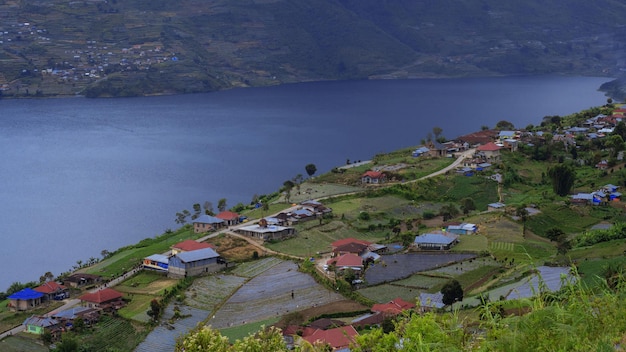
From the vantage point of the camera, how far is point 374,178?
149ft

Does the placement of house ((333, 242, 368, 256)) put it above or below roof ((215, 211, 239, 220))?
above

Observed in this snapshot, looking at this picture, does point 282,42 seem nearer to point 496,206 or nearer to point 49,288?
point 496,206

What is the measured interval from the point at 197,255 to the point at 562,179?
19969mm

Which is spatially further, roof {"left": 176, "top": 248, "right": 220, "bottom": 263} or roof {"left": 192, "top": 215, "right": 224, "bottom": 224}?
roof {"left": 192, "top": 215, "right": 224, "bottom": 224}

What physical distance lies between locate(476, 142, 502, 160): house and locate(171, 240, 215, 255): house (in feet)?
72.8

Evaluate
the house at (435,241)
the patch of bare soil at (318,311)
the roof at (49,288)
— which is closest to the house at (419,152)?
the house at (435,241)

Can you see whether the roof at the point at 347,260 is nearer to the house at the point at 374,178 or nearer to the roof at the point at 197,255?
the roof at the point at 197,255

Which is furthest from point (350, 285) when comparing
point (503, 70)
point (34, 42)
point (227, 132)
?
point (503, 70)

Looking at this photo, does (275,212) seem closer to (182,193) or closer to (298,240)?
(298,240)

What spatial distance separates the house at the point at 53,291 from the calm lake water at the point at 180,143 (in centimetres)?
851

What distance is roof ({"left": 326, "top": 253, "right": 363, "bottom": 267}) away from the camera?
99.0 feet

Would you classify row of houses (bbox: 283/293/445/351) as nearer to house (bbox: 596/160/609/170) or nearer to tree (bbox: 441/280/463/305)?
tree (bbox: 441/280/463/305)

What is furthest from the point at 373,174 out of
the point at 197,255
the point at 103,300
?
the point at 103,300

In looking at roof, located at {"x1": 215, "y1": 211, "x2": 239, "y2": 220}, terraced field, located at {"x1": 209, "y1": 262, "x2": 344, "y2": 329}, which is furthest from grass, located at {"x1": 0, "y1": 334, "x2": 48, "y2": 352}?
roof, located at {"x1": 215, "y1": 211, "x2": 239, "y2": 220}
